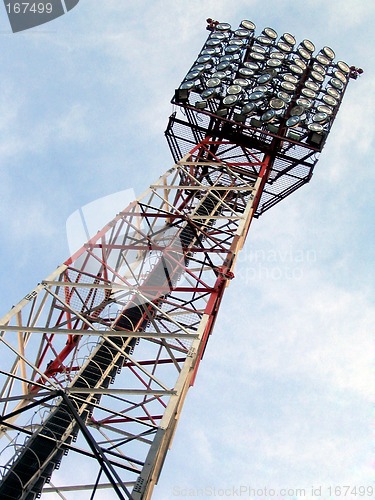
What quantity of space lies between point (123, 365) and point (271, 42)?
25.0 m

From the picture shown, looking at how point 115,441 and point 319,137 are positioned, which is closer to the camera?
point 115,441

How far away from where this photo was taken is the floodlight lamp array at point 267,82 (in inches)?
1399

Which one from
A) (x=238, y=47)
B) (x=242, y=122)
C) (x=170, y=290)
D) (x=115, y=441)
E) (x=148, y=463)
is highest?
(x=238, y=47)

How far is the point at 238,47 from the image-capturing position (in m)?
38.7

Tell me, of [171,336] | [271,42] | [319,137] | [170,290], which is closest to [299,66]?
[271,42]

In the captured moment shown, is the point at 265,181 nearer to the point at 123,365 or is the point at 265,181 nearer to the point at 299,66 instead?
the point at 299,66

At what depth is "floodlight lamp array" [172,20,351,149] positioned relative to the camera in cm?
3553

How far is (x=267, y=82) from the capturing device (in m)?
36.6

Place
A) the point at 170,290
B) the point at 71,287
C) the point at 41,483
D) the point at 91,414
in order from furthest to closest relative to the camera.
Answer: the point at 170,290 < the point at 71,287 < the point at 91,414 < the point at 41,483

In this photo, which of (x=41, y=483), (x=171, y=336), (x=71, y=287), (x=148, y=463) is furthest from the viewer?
(x=71, y=287)

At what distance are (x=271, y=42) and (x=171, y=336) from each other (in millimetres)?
27204

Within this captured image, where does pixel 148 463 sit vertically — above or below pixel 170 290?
below

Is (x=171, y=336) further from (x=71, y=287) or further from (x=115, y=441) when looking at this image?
(x=71, y=287)

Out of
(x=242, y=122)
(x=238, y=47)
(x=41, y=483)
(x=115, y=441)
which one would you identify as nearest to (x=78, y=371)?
(x=115, y=441)
